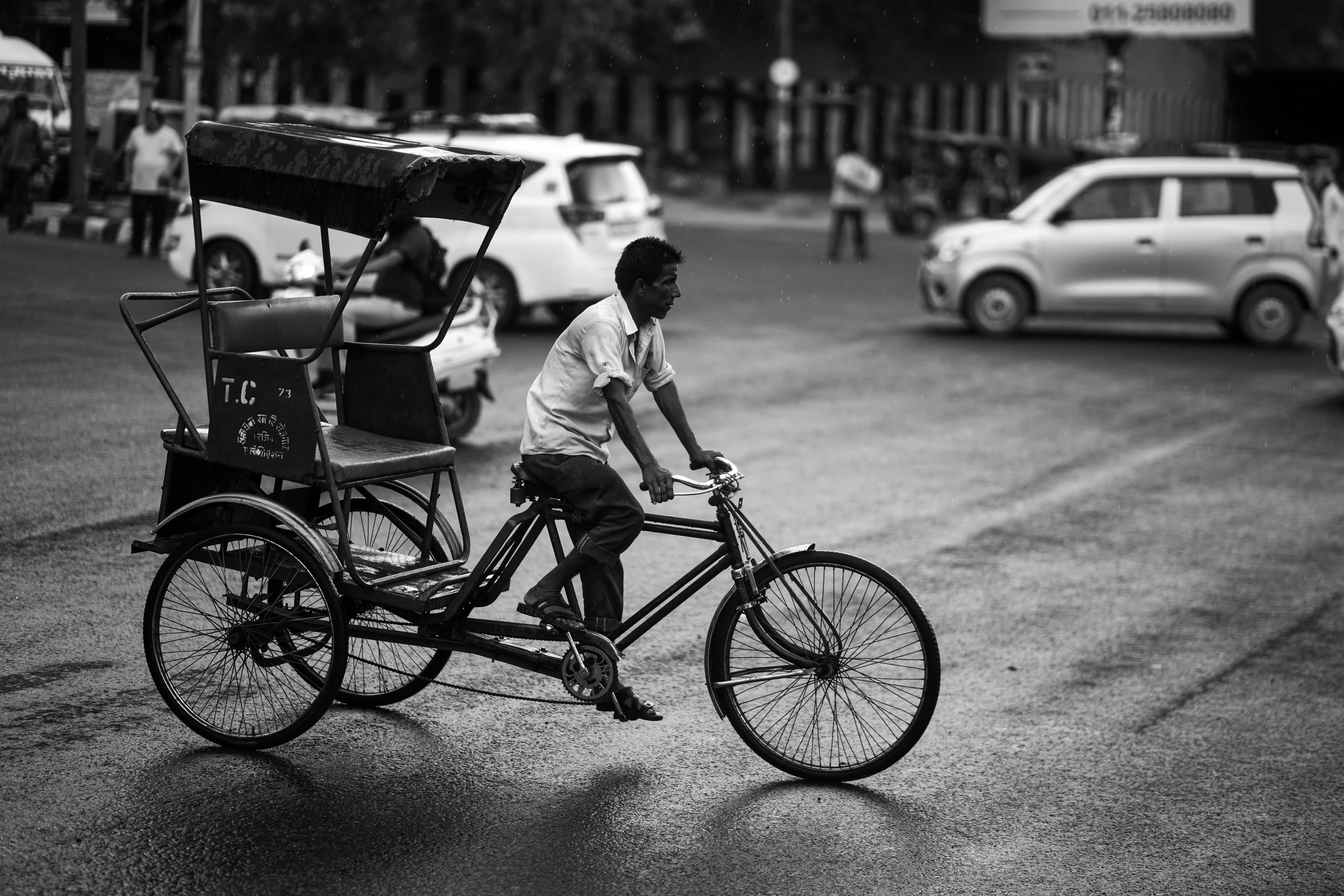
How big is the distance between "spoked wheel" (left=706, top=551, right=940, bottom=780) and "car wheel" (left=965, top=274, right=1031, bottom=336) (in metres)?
12.6

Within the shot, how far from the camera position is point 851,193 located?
81.6 ft

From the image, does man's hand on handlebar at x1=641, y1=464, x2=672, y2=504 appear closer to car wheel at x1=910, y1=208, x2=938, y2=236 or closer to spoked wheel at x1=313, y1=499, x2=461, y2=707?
spoked wheel at x1=313, y1=499, x2=461, y2=707

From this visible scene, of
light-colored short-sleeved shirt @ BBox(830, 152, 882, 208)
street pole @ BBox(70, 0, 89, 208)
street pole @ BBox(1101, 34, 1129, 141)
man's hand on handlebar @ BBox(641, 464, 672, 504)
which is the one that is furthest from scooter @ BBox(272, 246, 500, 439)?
street pole @ BBox(1101, 34, 1129, 141)

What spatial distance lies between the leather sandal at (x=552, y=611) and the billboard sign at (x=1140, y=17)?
118ft

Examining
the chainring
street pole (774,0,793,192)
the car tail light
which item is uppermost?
street pole (774,0,793,192)

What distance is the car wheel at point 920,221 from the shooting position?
109 ft

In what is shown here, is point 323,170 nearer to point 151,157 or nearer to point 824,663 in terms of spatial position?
point 824,663

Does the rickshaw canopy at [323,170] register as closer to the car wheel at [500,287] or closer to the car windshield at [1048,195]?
the car wheel at [500,287]

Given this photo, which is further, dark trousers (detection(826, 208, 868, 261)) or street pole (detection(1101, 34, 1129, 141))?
street pole (detection(1101, 34, 1129, 141))

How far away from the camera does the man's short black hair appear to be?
4926 millimetres

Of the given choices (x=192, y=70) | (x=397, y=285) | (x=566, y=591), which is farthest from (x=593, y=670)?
(x=192, y=70)

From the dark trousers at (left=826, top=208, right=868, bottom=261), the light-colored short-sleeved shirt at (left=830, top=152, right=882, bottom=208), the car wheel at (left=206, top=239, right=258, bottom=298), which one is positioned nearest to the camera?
the car wheel at (left=206, top=239, right=258, bottom=298)

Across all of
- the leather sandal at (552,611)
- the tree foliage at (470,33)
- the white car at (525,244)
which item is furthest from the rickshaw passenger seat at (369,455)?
the tree foliage at (470,33)

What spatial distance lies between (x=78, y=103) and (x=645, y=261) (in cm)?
1804
